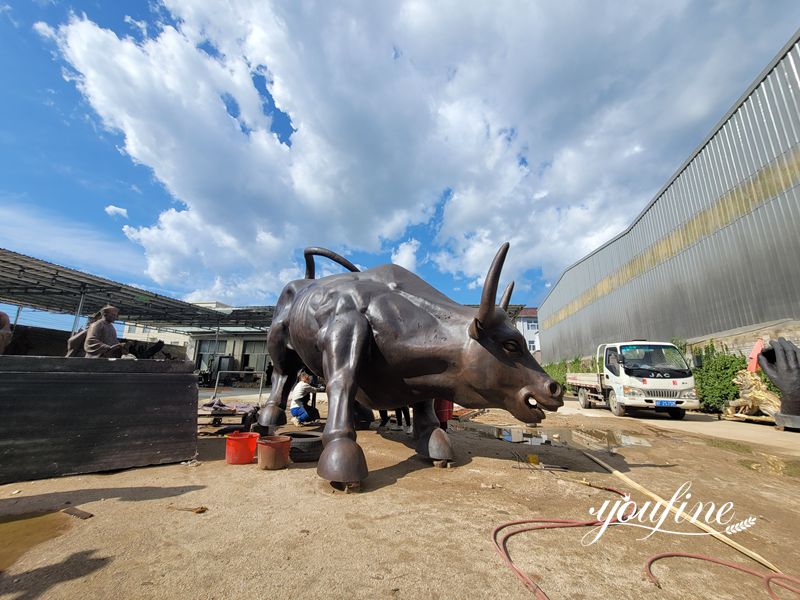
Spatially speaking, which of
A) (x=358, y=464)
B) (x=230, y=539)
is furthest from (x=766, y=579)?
(x=230, y=539)

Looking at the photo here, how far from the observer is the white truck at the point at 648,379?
31.8ft

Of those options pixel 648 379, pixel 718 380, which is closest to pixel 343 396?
pixel 648 379

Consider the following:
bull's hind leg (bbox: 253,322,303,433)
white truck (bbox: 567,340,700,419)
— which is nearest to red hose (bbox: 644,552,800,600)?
bull's hind leg (bbox: 253,322,303,433)

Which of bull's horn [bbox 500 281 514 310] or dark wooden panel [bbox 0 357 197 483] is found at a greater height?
bull's horn [bbox 500 281 514 310]

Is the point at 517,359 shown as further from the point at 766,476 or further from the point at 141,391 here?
the point at 141,391

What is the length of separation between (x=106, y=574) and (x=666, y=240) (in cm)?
2008

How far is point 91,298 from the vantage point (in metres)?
17.5

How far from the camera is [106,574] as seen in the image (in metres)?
1.58

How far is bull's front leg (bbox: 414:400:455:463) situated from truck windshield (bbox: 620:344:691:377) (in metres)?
8.39

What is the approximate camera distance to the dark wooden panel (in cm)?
295

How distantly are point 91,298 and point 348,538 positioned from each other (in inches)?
818

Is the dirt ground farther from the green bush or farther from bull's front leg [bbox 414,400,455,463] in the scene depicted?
the green bush

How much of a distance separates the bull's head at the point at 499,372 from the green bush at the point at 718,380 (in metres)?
11.7

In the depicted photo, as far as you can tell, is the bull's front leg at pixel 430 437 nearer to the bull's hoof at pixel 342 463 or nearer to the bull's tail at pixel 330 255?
the bull's hoof at pixel 342 463
